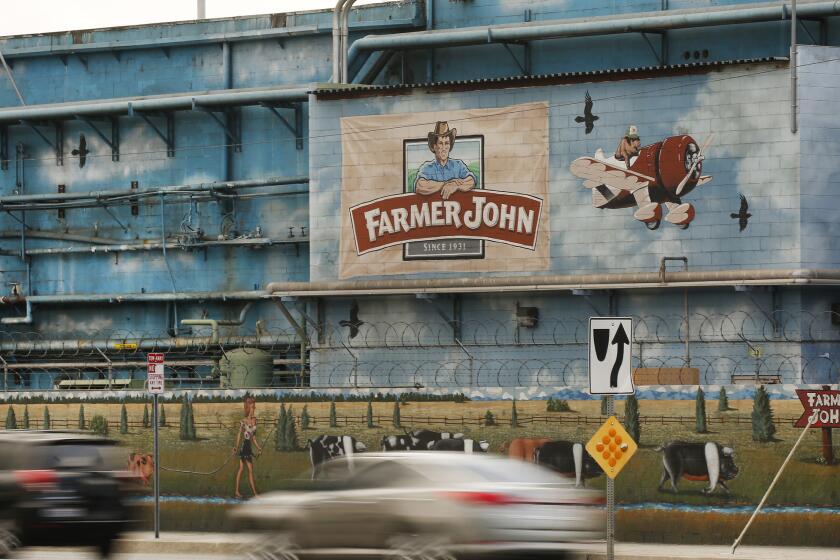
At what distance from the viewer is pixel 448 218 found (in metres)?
36.7

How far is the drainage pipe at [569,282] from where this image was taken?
33250 millimetres

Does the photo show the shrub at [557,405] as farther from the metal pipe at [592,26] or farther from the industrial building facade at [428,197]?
the metal pipe at [592,26]

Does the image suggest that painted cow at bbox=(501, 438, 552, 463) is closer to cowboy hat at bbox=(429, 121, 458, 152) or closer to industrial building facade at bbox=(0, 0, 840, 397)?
industrial building facade at bbox=(0, 0, 840, 397)

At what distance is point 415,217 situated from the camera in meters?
36.9

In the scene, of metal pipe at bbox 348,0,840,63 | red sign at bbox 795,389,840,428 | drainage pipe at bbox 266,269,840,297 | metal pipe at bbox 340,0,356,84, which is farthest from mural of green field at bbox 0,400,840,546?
metal pipe at bbox 348,0,840,63

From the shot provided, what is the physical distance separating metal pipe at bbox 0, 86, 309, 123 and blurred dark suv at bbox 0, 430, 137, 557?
19.5m

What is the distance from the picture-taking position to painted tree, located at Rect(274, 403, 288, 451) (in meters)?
32.4

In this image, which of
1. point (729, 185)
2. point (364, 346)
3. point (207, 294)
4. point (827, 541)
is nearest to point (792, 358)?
point (729, 185)

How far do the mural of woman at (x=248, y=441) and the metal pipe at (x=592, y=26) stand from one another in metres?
10.8

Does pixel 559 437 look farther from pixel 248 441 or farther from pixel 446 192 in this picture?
pixel 446 192

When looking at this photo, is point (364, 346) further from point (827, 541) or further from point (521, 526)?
point (521, 526)

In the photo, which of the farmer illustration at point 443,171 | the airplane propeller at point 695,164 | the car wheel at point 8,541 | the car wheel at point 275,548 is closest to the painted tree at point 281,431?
the farmer illustration at point 443,171

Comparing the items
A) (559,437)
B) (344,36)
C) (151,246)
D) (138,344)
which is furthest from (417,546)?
(151,246)

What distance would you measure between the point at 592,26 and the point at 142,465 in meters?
14.8
